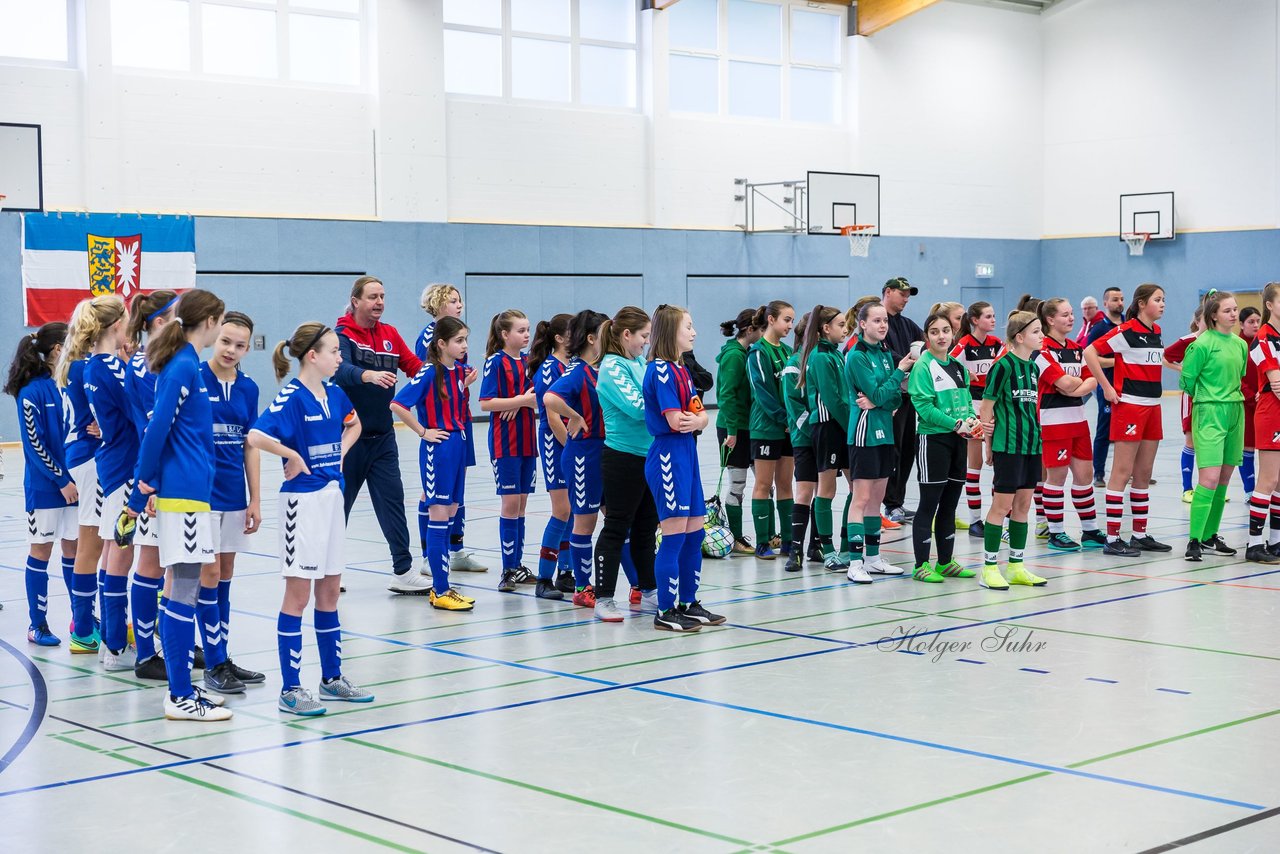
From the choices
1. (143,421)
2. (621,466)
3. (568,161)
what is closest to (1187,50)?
(568,161)

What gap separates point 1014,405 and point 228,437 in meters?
4.88

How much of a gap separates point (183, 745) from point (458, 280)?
60.8 feet

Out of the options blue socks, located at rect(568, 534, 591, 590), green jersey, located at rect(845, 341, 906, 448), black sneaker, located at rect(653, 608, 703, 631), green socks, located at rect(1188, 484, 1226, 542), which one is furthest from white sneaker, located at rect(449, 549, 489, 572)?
green socks, located at rect(1188, 484, 1226, 542)

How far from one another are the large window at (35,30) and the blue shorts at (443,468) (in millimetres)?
14425

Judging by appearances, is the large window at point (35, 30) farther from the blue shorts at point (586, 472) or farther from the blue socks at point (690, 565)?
the blue socks at point (690, 565)

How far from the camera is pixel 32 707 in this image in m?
5.74

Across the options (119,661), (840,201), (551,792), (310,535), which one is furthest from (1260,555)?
(840,201)

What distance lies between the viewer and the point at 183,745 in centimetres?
514

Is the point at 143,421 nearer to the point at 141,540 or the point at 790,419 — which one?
the point at 141,540

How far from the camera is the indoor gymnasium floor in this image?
4.16 metres

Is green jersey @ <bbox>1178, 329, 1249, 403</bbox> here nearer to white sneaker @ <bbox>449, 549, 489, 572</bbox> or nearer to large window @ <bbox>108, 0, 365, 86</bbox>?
white sneaker @ <bbox>449, 549, 489, 572</bbox>

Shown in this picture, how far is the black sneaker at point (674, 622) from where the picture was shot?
719 centimetres

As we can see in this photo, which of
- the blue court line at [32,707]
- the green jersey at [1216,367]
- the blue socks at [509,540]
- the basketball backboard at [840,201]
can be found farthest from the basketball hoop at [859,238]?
the blue court line at [32,707]

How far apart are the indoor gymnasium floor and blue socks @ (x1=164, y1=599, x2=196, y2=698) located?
0.17m
